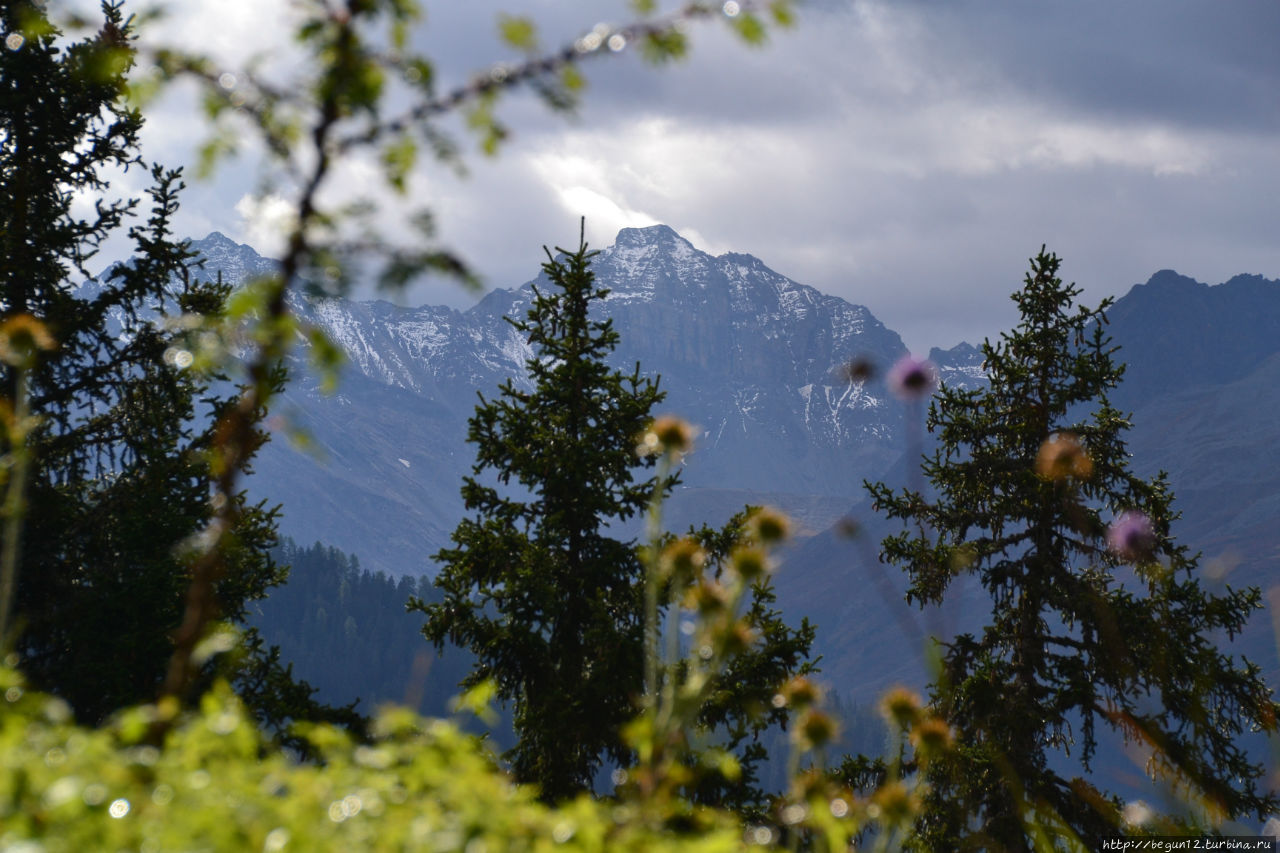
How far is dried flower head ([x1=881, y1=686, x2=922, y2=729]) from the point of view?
3094 millimetres

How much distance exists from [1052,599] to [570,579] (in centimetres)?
621

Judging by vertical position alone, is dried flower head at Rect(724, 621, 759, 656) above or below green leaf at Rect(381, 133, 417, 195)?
below

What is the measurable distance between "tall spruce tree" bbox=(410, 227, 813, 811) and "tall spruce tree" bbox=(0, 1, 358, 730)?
194 centimetres

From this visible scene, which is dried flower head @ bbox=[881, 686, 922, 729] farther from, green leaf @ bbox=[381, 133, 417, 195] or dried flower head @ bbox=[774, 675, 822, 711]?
green leaf @ bbox=[381, 133, 417, 195]

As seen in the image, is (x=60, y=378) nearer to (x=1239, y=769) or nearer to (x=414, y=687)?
(x=414, y=687)

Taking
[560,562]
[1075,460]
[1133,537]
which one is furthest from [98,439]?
[1133,537]

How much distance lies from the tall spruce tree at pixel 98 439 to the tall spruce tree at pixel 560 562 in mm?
1914

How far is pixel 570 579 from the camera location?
12.0m

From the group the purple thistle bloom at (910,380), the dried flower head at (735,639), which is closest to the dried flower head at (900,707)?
A: the dried flower head at (735,639)

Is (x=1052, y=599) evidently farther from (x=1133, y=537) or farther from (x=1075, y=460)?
(x=1075, y=460)

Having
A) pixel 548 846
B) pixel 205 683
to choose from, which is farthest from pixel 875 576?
pixel 205 683

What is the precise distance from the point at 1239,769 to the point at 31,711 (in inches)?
576

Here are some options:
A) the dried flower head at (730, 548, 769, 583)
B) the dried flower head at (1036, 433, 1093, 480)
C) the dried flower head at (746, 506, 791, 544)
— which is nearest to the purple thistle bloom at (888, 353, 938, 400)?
the dried flower head at (746, 506, 791, 544)

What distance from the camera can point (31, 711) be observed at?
1.86m
